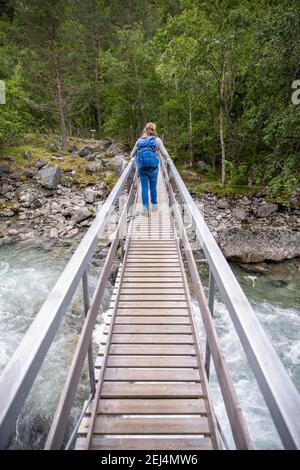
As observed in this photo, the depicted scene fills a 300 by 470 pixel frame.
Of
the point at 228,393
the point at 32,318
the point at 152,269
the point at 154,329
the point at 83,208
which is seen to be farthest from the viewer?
the point at 83,208

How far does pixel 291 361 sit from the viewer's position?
20.2 ft

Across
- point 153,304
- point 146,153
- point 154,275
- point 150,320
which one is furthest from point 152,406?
point 146,153

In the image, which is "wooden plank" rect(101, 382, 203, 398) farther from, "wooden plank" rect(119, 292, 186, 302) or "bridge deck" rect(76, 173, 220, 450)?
"wooden plank" rect(119, 292, 186, 302)

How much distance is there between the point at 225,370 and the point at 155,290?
2472 mm

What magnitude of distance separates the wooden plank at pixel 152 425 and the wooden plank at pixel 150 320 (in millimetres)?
1210

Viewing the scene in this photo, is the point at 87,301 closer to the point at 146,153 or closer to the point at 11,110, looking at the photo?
the point at 146,153

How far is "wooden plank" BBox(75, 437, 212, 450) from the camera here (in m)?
2.10

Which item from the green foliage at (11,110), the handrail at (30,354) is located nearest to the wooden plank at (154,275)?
the handrail at (30,354)

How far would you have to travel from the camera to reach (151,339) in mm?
3250

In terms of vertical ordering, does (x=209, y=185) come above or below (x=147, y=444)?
above

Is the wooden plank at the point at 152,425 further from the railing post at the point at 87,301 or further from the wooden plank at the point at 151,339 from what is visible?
the wooden plank at the point at 151,339

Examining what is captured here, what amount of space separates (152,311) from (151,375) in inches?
41.5

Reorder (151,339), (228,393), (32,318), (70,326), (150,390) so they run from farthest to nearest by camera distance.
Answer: (32,318) → (70,326) → (151,339) → (150,390) → (228,393)

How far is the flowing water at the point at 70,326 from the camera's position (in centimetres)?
499
